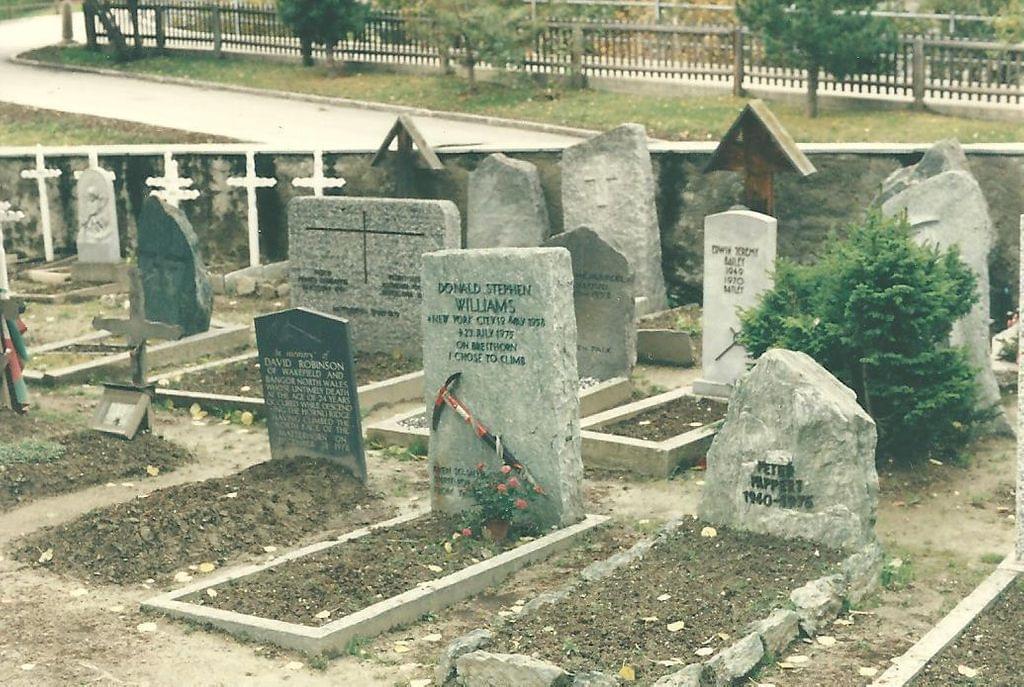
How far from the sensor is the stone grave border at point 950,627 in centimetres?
861

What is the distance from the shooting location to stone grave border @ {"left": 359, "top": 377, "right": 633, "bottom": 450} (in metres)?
13.5

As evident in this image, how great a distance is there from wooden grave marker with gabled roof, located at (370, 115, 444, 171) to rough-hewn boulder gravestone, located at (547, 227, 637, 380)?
172 inches

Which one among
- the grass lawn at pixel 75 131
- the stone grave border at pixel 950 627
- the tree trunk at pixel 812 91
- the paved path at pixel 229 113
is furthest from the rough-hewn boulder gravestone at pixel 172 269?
the tree trunk at pixel 812 91

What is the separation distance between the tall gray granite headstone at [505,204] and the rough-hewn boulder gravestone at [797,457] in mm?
8367

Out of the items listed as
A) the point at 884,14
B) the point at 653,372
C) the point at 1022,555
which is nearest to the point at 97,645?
the point at 1022,555

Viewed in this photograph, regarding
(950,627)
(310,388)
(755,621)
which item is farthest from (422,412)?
(950,627)

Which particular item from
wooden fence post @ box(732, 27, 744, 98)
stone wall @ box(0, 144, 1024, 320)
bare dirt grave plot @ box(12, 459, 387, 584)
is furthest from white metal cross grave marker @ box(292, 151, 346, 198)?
wooden fence post @ box(732, 27, 744, 98)

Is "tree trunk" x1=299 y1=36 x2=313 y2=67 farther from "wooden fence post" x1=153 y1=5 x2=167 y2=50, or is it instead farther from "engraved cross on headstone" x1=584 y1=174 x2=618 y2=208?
"engraved cross on headstone" x1=584 y1=174 x2=618 y2=208

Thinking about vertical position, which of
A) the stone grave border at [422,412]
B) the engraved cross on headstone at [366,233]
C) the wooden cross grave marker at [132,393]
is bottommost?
the stone grave border at [422,412]

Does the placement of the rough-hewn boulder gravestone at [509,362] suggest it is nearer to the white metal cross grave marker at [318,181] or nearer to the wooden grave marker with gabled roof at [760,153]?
the wooden grave marker with gabled roof at [760,153]

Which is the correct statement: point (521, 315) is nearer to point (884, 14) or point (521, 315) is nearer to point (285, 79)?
point (884, 14)

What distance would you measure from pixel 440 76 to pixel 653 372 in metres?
16.1

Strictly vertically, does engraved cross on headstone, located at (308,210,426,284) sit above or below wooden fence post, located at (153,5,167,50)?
below

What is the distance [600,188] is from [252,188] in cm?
429
